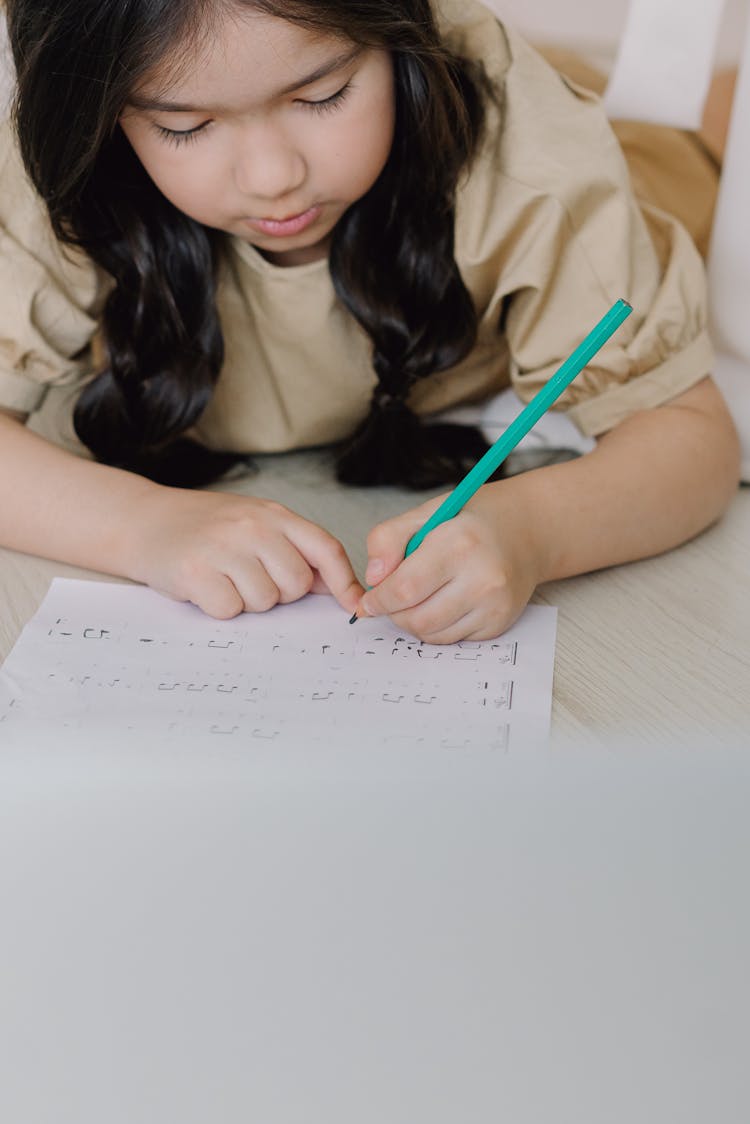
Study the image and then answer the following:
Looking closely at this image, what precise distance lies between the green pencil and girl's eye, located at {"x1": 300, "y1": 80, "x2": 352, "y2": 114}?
0.17m

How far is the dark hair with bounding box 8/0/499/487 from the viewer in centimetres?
67

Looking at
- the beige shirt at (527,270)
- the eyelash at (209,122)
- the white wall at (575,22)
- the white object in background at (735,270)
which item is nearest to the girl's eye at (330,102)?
the eyelash at (209,122)

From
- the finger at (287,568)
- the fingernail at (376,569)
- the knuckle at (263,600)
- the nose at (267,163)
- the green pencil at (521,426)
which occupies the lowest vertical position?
the knuckle at (263,600)

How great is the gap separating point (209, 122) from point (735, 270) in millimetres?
384

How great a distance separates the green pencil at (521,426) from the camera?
559 mm

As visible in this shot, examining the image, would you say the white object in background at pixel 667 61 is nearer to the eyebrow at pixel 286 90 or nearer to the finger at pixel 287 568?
the eyebrow at pixel 286 90

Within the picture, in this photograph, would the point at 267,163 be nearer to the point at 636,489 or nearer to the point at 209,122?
the point at 209,122

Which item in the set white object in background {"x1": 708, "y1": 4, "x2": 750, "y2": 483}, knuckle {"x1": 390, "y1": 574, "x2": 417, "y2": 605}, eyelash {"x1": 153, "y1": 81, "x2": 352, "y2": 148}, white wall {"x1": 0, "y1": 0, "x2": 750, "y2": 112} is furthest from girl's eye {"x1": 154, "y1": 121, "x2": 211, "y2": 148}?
white wall {"x1": 0, "y1": 0, "x2": 750, "y2": 112}

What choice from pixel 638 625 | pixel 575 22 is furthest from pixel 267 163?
A: pixel 575 22

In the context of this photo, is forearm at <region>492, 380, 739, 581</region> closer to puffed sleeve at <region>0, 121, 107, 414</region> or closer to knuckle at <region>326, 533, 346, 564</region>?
knuckle at <region>326, 533, 346, 564</region>

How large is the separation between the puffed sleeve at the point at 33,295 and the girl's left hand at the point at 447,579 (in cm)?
27

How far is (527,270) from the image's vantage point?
0.75m

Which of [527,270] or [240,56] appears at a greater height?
[240,56]

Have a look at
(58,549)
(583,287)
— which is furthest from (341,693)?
(583,287)
